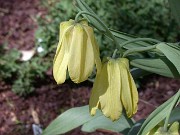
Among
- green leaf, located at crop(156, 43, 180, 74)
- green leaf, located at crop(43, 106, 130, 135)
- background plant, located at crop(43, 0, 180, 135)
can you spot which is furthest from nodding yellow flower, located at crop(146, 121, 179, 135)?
green leaf, located at crop(43, 106, 130, 135)

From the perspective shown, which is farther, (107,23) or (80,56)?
(107,23)

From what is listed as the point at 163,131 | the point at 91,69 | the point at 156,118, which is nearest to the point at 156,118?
the point at 156,118

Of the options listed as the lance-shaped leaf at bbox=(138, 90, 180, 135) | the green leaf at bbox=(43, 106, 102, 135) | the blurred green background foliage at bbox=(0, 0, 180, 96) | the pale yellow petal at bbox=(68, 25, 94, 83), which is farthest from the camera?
the blurred green background foliage at bbox=(0, 0, 180, 96)

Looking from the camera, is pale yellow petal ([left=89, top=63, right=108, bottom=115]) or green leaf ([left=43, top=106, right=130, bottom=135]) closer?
pale yellow petal ([left=89, top=63, right=108, bottom=115])

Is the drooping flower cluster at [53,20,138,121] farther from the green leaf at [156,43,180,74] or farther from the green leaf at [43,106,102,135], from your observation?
the green leaf at [43,106,102,135]

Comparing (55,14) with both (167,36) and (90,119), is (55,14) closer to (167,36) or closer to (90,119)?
(167,36)

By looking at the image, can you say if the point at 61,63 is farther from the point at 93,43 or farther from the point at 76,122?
the point at 76,122

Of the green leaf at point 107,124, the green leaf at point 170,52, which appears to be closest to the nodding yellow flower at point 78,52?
the green leaf at point 170,52
